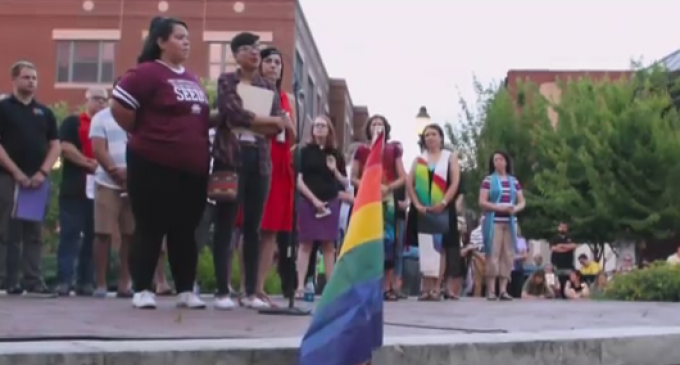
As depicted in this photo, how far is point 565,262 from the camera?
21875mm

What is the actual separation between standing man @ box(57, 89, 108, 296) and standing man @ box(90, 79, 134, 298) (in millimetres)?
268

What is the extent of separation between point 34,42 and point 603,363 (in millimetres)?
38004

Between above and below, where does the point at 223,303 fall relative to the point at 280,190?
below

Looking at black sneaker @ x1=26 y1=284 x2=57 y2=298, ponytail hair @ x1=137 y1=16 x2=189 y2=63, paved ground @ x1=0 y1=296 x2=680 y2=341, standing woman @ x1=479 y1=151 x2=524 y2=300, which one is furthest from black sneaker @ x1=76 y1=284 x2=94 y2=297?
standing woman @ x1=479 y1=151 x2=524 y2=300

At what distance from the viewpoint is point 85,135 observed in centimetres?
1029

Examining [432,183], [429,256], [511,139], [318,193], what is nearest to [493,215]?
[432,183]

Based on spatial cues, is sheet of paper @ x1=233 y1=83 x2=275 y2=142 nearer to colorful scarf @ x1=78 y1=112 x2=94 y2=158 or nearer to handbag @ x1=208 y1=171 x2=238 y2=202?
handbag @ x1=208 y1=171 x2=238 y2=202

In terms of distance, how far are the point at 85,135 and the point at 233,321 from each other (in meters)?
4.66

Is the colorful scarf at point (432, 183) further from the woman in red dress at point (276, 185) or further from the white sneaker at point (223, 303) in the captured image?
the white sneaker at point (223, 303)

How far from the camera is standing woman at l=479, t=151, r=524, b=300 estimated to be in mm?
11914

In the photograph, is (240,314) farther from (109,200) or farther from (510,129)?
(510,129)

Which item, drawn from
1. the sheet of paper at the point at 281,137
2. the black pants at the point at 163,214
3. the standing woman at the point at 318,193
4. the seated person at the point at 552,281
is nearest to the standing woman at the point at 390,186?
the standing woman at the point at 318,193

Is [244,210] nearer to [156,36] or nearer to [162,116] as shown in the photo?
[162,116]

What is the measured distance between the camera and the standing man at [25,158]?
950 centimetres
